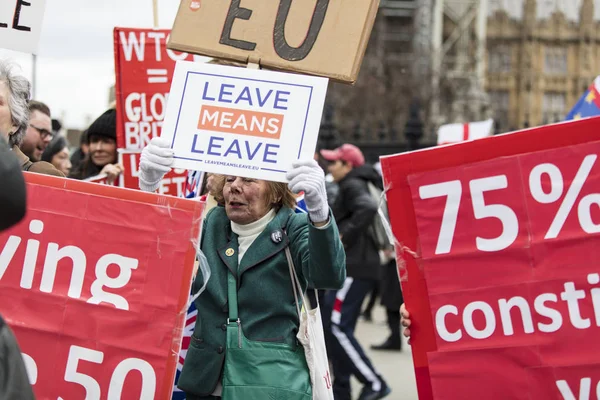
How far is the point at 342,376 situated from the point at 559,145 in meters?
4.78

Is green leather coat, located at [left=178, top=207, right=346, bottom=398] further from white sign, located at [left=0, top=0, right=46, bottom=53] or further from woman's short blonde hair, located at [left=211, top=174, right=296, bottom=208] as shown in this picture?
white sign, located at [left=0, top=0, right=46, bottom=53]

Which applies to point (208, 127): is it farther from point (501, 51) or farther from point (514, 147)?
point (501, 51)

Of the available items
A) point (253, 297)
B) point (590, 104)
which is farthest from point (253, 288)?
point (590, 104)

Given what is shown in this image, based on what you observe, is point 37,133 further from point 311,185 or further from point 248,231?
point 311,185

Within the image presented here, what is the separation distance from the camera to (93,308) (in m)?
4.05

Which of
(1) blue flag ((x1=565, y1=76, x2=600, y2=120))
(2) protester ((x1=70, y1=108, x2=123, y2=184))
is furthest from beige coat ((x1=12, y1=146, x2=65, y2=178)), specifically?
(1) blue flag ((x1=565, y1=76, x2=600, y2=120))

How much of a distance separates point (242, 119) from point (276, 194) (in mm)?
417

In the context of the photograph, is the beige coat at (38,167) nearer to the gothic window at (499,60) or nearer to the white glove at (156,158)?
the white glove at (156,158)

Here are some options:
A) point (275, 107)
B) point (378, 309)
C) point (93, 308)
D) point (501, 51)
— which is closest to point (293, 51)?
point (275, 107)

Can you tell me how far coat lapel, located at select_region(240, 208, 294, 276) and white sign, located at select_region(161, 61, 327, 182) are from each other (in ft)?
1.07

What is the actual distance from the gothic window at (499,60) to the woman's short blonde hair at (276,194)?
Answer: 2934 inches

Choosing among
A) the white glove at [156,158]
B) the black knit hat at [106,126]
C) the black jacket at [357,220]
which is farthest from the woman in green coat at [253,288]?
the black jacket at [357,220]

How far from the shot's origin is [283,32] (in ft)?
14.8

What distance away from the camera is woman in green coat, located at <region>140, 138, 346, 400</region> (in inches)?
161
